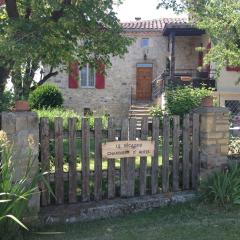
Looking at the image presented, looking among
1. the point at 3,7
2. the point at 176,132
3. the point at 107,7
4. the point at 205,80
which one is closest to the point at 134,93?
the point at 205,80

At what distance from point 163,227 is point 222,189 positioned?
4.15ft

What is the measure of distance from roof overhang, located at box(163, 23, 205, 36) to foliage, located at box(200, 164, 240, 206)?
15.1 metres

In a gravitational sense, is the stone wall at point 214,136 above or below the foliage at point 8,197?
above

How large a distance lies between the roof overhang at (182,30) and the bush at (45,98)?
6.36 metres

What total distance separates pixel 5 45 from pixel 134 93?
16968 mm

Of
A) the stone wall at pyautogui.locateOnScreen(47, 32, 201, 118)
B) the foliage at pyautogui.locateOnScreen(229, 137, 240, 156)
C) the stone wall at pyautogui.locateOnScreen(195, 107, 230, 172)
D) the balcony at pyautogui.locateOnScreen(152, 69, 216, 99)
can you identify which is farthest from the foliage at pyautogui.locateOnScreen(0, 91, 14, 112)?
the stone wall at pyautogui.locateOnScreen(47, 32, 201, 118)

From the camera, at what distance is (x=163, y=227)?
568 cm

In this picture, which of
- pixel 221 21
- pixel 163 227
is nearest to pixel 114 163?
pixel 163 227

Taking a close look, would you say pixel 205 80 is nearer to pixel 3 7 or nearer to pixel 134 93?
pixel 134 93

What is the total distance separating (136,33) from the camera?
24.2 m

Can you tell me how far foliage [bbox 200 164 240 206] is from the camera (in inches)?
253

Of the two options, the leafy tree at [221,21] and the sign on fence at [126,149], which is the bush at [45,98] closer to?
→ the leafy tree at [221,21]

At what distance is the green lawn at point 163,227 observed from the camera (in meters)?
5.37

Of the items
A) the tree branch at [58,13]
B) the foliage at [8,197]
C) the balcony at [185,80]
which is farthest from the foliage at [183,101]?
the balcony at [185,80]
